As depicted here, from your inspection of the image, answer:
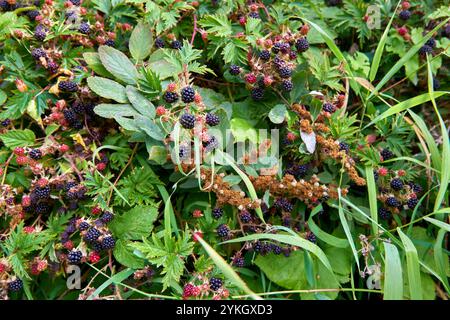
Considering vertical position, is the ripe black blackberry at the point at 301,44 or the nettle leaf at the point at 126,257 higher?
the ripe black blackberry at the point at 301,44

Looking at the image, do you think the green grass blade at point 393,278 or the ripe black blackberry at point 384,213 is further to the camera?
the ripe black blackberry at point 384,213

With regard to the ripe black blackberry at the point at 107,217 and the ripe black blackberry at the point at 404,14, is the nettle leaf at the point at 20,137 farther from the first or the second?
the ripe black blackberry at the point at 404,14

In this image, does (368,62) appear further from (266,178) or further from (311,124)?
(266,178)

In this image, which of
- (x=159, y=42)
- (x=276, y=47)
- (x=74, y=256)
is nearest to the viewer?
(x=74, y=256)

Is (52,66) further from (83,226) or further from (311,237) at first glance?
(311,237)

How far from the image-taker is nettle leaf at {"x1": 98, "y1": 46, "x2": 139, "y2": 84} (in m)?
1.73

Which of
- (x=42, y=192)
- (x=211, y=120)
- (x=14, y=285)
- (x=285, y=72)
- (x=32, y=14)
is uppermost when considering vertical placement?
(x=32, y=14)

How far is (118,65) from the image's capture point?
68.5 inches

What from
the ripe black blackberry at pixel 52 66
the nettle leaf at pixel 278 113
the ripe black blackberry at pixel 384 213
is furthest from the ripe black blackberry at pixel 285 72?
the ripe black blackberry at pixel 52 66

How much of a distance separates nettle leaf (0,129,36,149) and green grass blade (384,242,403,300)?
4.12ft

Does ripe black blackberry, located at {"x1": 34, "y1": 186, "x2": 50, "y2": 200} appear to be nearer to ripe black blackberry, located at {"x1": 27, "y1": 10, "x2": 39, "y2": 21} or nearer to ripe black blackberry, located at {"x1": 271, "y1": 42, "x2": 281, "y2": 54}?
Result: ripe black blackberry, located at {"x1": 27, "y1": 10, "x2": 39, "y2": 21}

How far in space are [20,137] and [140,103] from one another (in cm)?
46

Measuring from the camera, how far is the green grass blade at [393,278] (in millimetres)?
1376

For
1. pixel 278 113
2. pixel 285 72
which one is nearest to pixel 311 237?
pixel 278 113
